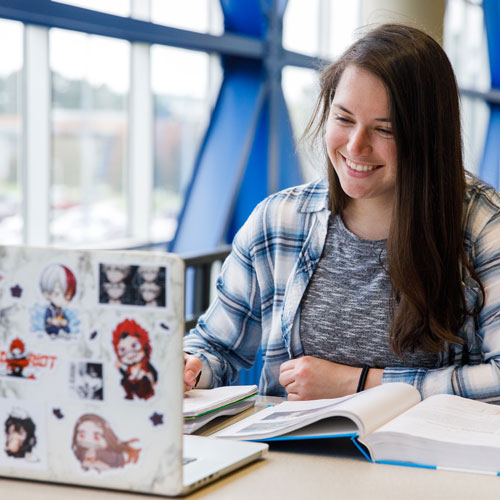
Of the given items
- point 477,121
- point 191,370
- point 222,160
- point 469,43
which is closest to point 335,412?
point 191,370

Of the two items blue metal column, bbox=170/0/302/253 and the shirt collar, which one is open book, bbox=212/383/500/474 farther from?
blue metal column, bbox=170/0/302/253

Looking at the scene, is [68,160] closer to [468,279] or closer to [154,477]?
[468,279]

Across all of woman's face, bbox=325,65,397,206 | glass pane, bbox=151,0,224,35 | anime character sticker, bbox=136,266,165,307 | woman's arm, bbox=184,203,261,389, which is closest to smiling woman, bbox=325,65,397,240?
woman's face, bbox=325,65,397,206

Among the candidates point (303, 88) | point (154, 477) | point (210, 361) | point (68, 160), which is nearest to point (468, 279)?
point (210, 361)

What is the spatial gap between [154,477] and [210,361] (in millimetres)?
682

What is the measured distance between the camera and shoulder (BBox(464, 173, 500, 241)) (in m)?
1.66

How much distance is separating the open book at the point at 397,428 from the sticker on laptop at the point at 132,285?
14.5 inches

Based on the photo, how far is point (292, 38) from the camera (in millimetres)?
5762

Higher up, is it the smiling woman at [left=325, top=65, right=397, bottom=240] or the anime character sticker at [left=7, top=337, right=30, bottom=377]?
the smiling woman at [left=325, top=65, right=397, bottom=240]

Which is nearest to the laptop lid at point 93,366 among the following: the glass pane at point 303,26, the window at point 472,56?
the glass pane at point 303,26

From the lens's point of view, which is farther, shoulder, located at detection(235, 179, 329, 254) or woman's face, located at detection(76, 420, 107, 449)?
shoulder, located at detection(235, 179, 329, 254)

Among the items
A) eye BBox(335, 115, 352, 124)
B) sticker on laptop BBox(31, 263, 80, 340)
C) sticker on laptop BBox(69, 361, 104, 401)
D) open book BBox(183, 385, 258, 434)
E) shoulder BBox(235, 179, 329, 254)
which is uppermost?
eye BBox(335, 115, 352, 124)

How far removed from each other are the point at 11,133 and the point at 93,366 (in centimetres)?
259

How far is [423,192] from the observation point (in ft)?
5.37
